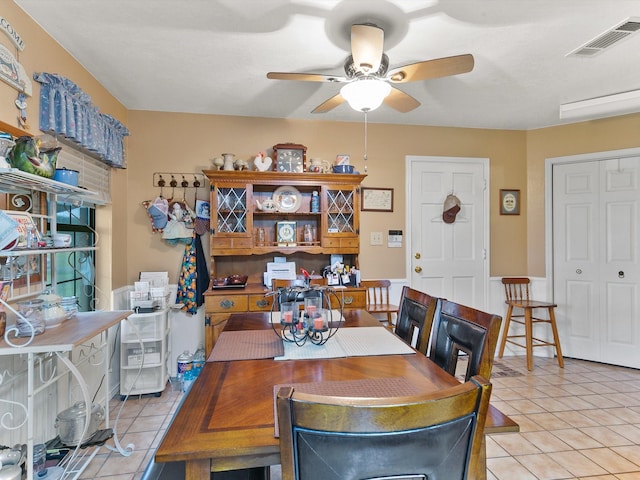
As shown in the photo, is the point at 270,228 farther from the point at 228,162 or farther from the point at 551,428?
the point at 551,428

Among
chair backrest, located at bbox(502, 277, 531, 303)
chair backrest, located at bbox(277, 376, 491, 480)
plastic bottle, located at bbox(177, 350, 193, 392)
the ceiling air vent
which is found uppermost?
the ceiling air vent

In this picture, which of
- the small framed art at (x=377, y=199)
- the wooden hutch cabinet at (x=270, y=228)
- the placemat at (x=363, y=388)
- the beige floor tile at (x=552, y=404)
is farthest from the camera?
the small framed art at (x=377, y=199)

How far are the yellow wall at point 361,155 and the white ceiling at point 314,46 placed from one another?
0.24 metres

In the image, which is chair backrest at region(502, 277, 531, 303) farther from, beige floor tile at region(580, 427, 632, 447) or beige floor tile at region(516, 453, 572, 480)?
beige floor tile at region(516, 453, 572, 480)

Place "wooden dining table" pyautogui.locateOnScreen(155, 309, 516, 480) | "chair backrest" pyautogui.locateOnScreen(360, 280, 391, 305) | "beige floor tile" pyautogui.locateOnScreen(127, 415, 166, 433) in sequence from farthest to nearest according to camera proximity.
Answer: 1. "chair backrest" pyautogui.locateOnScreen(360, 280, 391, 305)
2. "beige floor tile" pyautogui.locateOnScreen(127, 415, 166, 433)
3. "wooden dining table" pyautogui.locateOnScreen(155, 309, 516, 480)

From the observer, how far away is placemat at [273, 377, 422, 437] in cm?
104

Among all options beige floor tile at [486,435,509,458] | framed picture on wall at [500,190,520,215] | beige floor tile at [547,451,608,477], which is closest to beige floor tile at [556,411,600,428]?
beige floor tile at [547,451,608,477]

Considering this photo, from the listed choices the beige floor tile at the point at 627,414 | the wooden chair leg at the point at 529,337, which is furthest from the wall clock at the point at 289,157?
the beige floor tile at the point at 627,414

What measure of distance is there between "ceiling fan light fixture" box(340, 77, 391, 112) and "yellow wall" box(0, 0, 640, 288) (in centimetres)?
158

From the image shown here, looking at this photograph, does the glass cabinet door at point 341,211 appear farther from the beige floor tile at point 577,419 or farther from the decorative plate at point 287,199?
the beige floor tile at point 577,419

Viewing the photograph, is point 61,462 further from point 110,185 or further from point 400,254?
point 400,254

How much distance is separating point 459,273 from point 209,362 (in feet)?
10.1

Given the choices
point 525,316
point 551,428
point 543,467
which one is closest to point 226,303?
point 543,467

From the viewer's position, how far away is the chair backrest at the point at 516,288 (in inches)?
144
